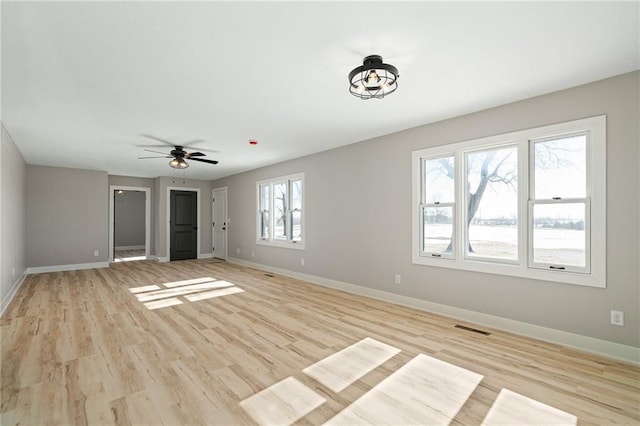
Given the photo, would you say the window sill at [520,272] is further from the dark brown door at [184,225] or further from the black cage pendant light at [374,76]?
the dark brown door at [184,225]

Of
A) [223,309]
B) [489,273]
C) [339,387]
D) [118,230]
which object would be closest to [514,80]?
[489,273]

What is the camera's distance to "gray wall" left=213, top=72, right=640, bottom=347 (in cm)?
277

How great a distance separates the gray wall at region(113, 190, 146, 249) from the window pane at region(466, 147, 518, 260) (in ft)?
40.1

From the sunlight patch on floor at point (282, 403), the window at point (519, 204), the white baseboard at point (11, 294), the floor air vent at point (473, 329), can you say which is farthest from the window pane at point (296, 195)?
the white baseboard at point (11, 294)

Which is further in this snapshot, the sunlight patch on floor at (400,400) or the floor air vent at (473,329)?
the floor air vent at (473,329)

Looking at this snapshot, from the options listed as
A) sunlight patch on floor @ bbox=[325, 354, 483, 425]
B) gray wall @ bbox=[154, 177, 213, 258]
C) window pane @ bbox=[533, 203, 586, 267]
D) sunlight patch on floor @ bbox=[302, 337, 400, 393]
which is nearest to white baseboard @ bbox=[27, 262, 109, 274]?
gray wall @ bbox=[154, 177, 213, 258]

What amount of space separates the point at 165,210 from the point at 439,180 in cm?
796

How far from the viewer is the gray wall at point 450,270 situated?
9.09 ft

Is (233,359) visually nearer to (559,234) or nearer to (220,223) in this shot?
(559,234)

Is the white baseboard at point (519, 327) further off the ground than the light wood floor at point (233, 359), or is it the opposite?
the white baseboard at point (519, 327)

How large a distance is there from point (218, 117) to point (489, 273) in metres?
3.86

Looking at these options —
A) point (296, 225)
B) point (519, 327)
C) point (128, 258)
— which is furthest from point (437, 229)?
point (128, 258)

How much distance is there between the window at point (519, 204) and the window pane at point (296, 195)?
2.80 meters

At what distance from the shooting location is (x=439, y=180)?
422 cm
